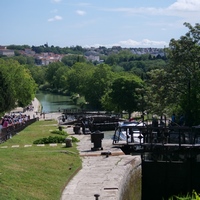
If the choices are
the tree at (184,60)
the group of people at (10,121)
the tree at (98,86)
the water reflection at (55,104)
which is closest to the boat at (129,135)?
the group of people at (10,121)

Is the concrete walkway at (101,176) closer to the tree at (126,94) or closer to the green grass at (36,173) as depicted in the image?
the green grass at (36,173)

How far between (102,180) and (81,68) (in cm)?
11720

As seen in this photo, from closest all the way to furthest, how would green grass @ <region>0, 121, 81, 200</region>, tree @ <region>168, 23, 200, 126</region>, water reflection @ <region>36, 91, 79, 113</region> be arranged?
green grass @ <region>0, 121, 81, 200</region>
tree @ <region>168, 23, 200, 126</region>
water reflection @ <region>36, 91, 79, 113</region>

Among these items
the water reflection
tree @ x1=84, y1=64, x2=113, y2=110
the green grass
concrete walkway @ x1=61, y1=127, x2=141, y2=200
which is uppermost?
the green grass

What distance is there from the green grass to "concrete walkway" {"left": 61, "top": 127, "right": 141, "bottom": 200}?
0.35 metres

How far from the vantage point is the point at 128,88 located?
6594 cm

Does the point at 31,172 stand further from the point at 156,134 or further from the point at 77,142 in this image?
the point at 77,142

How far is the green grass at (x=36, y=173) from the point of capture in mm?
14047

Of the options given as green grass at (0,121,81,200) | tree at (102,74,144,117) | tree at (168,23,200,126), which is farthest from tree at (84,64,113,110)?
green grass at (0,121,81,200)

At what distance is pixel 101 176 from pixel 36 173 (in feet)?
8.19

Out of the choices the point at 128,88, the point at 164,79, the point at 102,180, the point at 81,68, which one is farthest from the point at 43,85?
the point at 102,180

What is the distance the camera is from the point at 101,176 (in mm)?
17750

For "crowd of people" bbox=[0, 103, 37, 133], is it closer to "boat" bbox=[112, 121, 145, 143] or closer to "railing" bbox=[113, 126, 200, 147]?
"boat" bbox=[112, 121, 145, 143]

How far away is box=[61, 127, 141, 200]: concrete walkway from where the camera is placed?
1530cm
